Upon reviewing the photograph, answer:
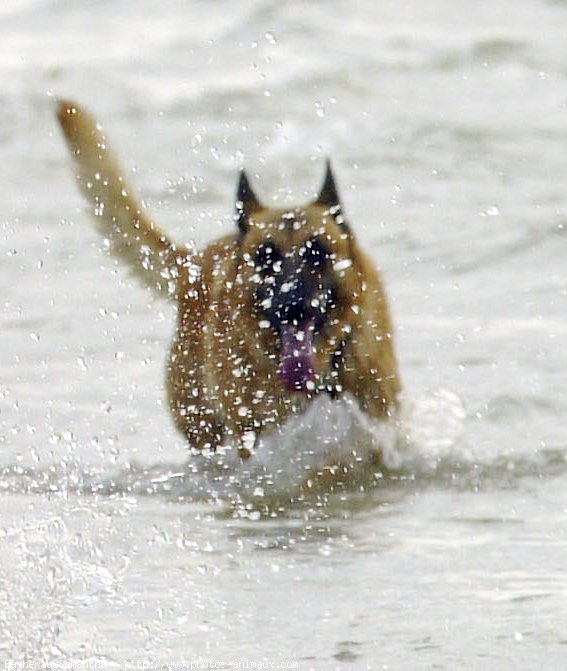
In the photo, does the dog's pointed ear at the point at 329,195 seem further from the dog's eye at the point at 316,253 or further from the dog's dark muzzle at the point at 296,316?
the dog's dark muzzle at the point at 296,316

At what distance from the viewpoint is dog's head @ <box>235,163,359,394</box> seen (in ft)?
20.0

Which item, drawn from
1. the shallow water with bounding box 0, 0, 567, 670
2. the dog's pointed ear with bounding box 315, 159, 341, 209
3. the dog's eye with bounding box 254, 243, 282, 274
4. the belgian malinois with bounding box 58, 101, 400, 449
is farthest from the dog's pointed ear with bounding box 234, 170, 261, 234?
the shallow water with bounding box 0, 0, 567, 670

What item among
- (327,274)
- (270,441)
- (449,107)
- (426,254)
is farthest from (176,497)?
(449,107)

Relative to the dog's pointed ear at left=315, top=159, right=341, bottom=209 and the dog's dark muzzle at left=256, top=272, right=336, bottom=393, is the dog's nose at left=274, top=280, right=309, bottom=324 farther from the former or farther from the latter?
the dog's pointed ear at left=315, top=159, right=341, bottom=209

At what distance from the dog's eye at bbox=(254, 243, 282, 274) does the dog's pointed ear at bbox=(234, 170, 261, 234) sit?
124 millimetres

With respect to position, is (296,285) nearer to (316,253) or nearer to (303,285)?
(303,285)

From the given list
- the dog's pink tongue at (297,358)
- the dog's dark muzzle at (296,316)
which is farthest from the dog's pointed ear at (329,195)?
the dog's pink tongue at (297,358)

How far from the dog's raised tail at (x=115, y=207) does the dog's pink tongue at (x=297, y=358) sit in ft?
1.80

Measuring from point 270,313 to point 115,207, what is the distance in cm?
73

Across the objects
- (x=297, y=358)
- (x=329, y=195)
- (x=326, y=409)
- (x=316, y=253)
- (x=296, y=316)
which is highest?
(x=329, y=195)

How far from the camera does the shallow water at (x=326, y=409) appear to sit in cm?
404

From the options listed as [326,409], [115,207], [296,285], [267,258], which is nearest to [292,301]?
[296,285]

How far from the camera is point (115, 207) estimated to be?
6336 mm

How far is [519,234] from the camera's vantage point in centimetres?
1019
